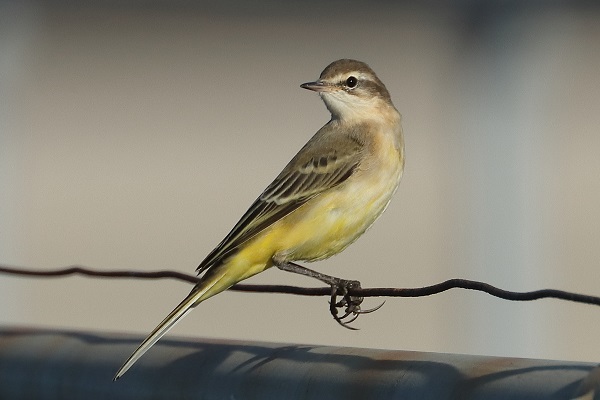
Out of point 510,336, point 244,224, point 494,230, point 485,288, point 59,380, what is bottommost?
point 59,380

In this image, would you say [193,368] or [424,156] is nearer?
[193,368]

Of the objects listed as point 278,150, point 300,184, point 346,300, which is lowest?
point 346,300

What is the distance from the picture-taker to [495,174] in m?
17.8

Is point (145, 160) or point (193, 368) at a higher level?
point (145, 160)

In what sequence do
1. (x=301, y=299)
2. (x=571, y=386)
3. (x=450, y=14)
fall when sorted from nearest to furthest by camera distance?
(x=571, y=386) < (x=301, y=299) < (x=450, y=14)

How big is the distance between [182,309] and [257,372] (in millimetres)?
1569

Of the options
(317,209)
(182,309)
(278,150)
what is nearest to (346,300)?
(317,209)

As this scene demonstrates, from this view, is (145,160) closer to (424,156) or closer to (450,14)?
(424,156)

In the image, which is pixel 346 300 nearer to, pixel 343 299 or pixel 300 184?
pixel 343 299

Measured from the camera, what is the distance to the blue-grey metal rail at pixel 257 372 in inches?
128

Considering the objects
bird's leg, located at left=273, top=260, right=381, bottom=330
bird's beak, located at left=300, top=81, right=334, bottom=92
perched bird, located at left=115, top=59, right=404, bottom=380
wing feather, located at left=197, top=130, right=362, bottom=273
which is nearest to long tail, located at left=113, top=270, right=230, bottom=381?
perched bird, located at left=115, top=59, right=404, bottom=380

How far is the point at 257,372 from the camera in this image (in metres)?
3.85

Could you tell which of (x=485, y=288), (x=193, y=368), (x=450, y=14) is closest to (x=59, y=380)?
(x=193, y=368)

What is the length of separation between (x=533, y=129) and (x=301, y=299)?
4245mm
